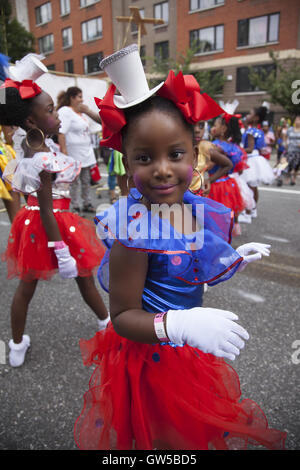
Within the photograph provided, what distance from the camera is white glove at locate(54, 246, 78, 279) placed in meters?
2.12

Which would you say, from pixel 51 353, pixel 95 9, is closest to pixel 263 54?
pixel 95 9

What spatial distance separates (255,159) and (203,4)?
61.3 ft

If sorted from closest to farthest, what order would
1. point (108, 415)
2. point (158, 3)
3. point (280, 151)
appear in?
1. point (108, 415)
2. point (280, 151)
3. point (158, 3)

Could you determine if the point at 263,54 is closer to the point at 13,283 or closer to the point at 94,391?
the point at 13,283

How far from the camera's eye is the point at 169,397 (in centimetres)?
115

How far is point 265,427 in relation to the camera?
1230mm

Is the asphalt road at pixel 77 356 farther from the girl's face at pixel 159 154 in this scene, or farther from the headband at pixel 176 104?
the headband at pixel 176 104

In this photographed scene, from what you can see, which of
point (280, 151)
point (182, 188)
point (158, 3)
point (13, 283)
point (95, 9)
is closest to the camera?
point (182, 188)

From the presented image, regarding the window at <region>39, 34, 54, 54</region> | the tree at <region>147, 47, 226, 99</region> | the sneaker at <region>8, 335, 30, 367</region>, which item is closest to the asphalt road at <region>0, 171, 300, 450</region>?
the sneaker at <region>8, 335, 30, 367</region>

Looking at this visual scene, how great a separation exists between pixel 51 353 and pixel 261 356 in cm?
150

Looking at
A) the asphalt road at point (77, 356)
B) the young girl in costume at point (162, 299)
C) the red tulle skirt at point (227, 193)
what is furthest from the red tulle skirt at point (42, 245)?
the red tulle skirt at point (227, 193)

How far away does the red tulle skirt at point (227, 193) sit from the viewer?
446 cm

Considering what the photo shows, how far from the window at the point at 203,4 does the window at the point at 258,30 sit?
6.21 feet

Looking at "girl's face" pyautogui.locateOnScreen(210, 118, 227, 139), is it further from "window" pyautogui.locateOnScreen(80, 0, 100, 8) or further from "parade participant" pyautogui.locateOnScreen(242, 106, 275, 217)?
"window" pyautogui.locateOnScreen(80, 0, 100, 8)
